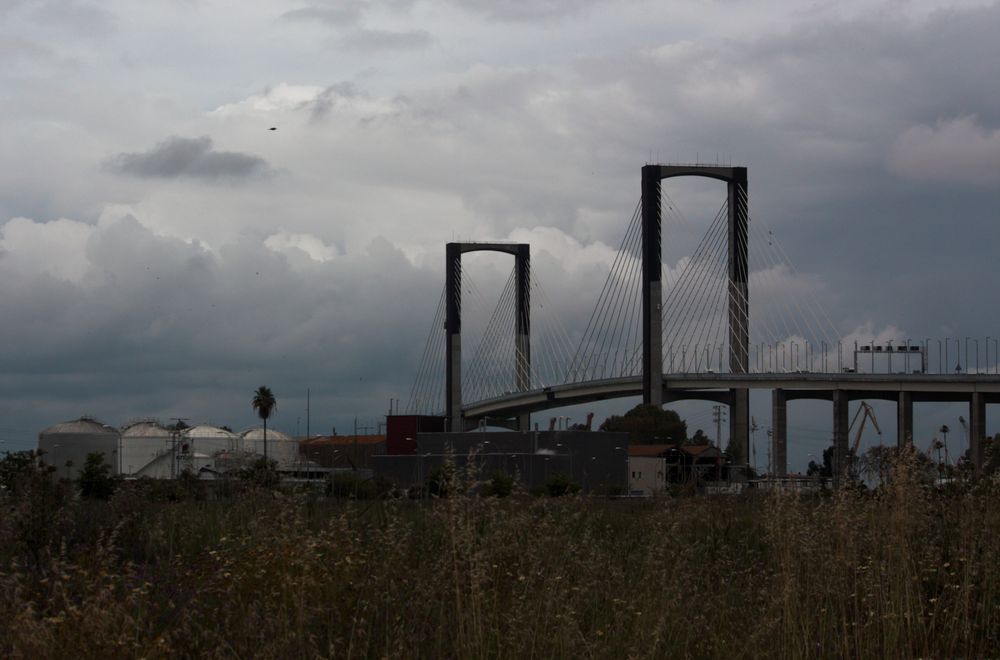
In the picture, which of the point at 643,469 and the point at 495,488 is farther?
the point at 643,469

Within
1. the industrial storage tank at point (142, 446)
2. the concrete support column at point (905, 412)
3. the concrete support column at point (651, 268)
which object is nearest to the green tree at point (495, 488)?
the concrete support column at point (905, 412)

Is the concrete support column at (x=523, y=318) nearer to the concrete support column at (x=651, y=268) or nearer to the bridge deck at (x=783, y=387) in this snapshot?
the bridge deck at (x=783, y=387)

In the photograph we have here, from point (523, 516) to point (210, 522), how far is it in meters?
4.34

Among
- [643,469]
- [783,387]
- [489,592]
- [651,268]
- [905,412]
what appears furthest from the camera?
[651,268]

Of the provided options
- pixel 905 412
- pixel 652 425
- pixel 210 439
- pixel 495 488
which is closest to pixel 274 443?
pixel 210 439

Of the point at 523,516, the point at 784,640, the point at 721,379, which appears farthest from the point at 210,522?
the point at 721,379

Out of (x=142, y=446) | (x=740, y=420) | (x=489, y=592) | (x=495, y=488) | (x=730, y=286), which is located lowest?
(x=142, y=446)

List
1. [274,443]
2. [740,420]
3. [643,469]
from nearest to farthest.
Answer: [643,469], [740,420], [274,443]

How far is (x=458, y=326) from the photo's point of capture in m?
118

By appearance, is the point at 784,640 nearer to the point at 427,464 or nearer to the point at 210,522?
the point at 210,522

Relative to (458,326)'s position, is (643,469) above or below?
below

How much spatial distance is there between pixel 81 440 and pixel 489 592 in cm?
9105

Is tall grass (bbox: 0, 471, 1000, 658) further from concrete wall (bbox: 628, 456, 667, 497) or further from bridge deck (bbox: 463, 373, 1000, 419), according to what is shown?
bridge deck (bbox: 463, 373, 1000, 419)

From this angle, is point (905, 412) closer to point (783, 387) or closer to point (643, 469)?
point (783, 387)
